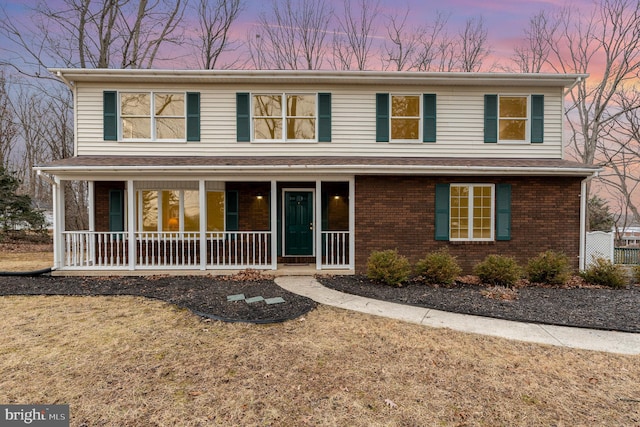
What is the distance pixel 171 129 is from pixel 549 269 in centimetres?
1072

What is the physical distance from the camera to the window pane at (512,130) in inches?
366

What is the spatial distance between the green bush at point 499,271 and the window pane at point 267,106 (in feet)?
22.7

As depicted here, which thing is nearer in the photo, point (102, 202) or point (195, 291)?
point (195, 291)

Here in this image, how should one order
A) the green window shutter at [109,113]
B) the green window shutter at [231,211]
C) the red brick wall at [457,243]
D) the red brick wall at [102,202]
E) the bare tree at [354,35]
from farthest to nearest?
the bare tree at [354,35] → the green window shutter at [231,211] → the red brick wall at [102,202] → the green window shutter at [109,113] → the red brick wall at [457,243]

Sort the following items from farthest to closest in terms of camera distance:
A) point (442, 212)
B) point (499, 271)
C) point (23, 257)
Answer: point (23, 257)
point (442, 212)
point (499, 271)

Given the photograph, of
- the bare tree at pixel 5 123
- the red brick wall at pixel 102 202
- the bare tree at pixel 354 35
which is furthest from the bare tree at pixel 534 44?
the bare tree at pixel 5 123

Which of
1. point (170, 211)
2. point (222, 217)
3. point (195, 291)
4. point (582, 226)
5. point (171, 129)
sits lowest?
point (195, 291)

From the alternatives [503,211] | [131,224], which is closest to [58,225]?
[131,224]

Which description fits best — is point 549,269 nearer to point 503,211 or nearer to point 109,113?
point 503,211

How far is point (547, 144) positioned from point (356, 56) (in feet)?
38.8

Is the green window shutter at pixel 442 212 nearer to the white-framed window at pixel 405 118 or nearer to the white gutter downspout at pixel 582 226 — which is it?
the white-framed window at pixel 405 118

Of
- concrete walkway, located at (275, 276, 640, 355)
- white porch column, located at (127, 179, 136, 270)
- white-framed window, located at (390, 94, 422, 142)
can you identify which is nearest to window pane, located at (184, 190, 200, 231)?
white porch column, located at (127, 179, 136, 270)

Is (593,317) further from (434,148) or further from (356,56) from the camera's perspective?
(356,56)

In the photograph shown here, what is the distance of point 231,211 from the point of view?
952 centimetres
